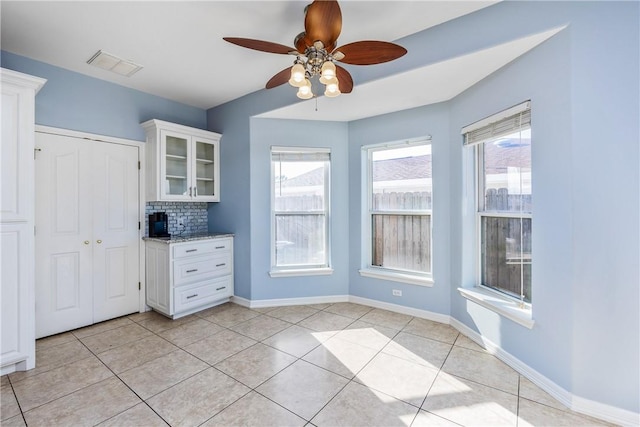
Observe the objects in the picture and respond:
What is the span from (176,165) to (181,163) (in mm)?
65

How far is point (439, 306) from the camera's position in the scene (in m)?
3.04

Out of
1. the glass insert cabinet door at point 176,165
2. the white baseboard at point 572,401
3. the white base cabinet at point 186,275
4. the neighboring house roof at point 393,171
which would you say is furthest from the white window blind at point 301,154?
the white baseboard at point 572,401

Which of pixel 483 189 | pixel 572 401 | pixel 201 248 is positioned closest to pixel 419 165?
pixel 483 189

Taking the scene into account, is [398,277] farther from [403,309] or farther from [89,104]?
[89,104]

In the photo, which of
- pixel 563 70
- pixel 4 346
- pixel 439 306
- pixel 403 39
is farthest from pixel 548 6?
pixel 4 346

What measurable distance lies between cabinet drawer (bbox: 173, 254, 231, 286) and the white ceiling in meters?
2.06

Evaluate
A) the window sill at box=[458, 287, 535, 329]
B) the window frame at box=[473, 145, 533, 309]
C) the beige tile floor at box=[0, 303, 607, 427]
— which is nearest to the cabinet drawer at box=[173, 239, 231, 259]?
the beige tile floor at box=[0, 303, 607, 427]

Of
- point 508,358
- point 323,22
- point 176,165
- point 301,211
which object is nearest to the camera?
point 323,22

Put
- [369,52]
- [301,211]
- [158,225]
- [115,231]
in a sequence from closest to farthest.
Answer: [369,52]
[115,231]
[158,225]
[301,211]

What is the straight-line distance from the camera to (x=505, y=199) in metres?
2.41

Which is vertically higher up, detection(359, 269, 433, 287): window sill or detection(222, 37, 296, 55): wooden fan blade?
detection(222, 37, 296, 55): wooden fan blade

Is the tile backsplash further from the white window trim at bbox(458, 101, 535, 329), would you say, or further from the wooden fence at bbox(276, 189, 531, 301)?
the white window trim at bbox(458, 101, 535, 329)

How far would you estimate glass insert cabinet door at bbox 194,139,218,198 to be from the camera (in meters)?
3.70

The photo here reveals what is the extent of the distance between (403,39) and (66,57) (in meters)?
3.07
